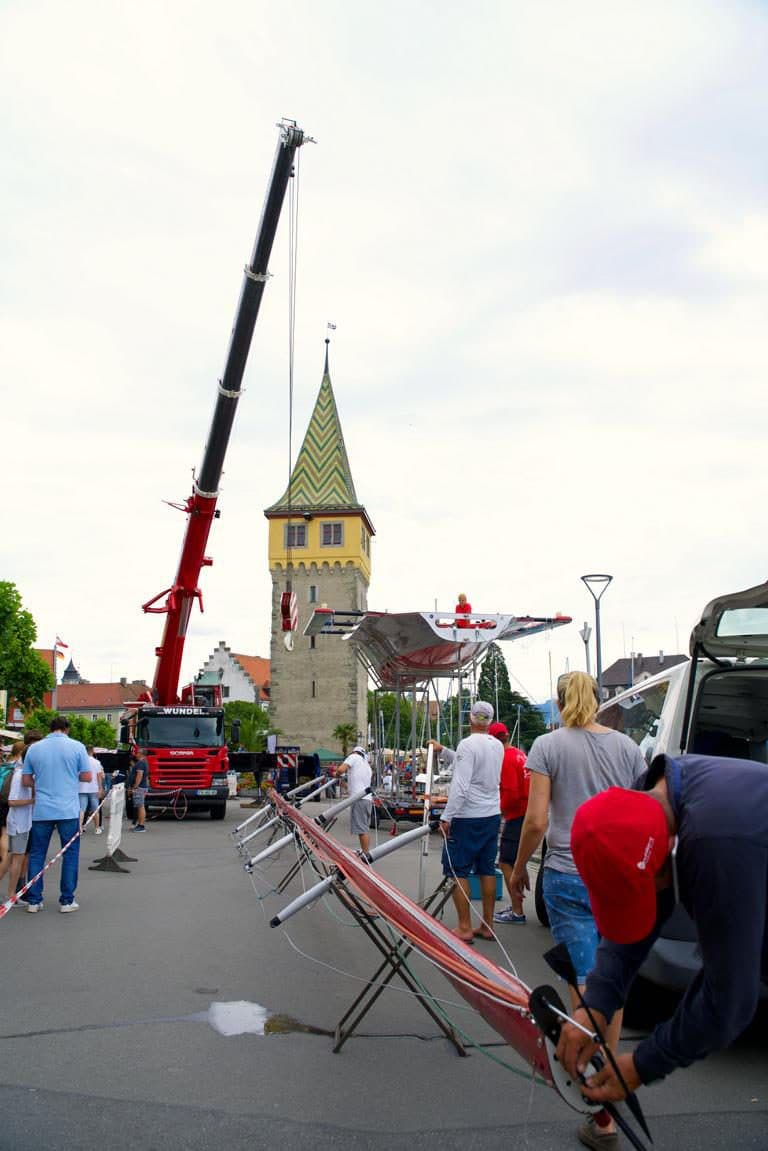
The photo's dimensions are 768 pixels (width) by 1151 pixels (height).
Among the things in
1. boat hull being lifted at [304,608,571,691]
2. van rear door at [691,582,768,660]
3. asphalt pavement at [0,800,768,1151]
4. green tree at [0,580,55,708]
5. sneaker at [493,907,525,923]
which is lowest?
sneaker at [493,907,525,923]

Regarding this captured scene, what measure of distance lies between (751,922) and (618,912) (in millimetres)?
283

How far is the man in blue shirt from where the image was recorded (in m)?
9.95

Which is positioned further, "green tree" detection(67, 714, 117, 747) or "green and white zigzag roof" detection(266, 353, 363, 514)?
"green tree" detection(67, 714, 117, 747)

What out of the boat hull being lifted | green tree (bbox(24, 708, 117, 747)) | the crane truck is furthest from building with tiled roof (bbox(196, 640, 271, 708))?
the boat hull being lifted

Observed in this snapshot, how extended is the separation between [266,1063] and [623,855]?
354 cm

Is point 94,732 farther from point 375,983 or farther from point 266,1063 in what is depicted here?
point 266,1063

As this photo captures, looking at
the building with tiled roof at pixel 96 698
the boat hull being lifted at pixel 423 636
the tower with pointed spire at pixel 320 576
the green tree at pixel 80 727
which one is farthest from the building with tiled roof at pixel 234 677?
the boat hull being lifted at pixel 423 636

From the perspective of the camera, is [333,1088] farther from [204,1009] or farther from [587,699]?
[587,699]

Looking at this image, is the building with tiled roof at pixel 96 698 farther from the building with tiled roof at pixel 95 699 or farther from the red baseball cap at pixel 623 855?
the red baseball cap at pixel 623 855

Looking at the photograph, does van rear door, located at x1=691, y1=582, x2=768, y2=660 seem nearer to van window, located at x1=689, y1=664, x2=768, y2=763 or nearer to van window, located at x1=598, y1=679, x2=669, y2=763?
van window, located at x1=689, y1=664, x2=768, y2=763

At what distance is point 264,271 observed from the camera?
19.2m

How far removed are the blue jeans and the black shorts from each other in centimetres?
403

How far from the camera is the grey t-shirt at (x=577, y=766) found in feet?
17.3

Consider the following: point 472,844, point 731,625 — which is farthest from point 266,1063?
point 472,844
